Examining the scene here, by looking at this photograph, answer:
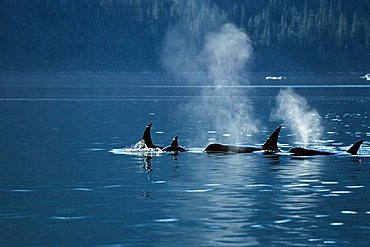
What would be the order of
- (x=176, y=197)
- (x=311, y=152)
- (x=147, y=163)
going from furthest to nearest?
(x=311, y=152)
(x=147, y=163)
(x=176, y=197)

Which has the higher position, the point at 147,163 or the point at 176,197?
the point at 176,197

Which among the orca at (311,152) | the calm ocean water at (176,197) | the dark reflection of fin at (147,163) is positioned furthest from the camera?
the orca at (311,152)

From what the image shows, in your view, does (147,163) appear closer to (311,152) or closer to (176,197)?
(311,152)

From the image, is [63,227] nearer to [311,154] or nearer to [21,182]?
[21,182]

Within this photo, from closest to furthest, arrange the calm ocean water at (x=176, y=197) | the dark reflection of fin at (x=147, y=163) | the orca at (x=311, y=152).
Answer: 1. the calm ocean water at (x=176, y=197)
2. the dark reflection of fin at (x=147, y=163)
3. the orca at (x=311, y=152)

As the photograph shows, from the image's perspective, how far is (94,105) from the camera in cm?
15375

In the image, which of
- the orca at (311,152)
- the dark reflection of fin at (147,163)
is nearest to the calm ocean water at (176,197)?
the dark reflection of fin at (147,163)

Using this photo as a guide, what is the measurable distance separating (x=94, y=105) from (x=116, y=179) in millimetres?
105792

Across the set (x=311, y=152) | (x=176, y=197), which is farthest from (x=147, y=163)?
(x=176, y=197)

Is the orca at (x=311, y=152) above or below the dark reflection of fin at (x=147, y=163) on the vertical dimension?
above

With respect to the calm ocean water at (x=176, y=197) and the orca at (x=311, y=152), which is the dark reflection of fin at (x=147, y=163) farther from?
the orca at (x=311, y=152)

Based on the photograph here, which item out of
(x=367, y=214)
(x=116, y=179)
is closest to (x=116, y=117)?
(x=116, y=179)

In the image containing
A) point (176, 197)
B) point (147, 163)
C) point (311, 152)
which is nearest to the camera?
point (176, 197)

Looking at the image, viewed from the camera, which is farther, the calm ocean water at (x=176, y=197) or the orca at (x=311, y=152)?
the orca at (x=311, y=152)
